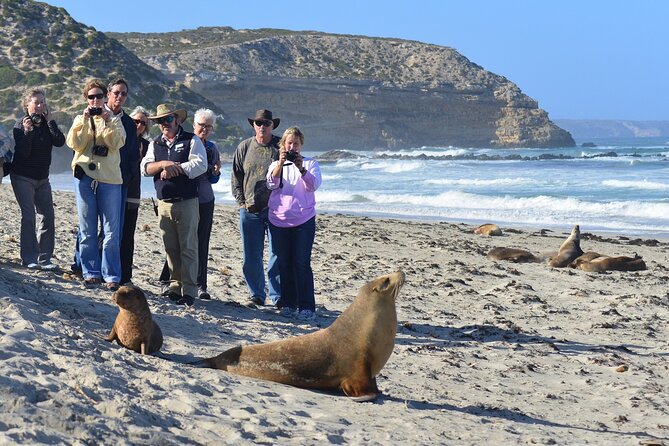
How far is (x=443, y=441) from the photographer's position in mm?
4656

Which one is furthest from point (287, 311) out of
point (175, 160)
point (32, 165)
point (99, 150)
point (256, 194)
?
point (32, 165)

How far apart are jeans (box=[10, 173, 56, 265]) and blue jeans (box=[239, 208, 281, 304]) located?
1.57 m

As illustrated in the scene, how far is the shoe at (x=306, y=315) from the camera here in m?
7.74

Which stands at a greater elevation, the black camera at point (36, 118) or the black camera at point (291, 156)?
the black camera at point (36, 118)

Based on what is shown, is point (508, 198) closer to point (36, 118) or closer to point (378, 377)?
point (36, 118)

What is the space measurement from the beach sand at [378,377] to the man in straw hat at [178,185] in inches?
12.7

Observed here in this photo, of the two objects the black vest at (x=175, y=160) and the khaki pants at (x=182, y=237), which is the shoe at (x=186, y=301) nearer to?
the khaki pants at (x=182, y=237)

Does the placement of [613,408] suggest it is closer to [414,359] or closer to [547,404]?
[547,404]

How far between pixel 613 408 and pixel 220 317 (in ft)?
9.52

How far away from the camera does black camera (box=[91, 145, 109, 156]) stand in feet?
23.6

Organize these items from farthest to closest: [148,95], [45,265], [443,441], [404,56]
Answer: [404,56] → [148,95] → [45,265] → [443,441]

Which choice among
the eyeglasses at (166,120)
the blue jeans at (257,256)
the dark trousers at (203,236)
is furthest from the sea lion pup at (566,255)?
the eyeglasses at (166,120)

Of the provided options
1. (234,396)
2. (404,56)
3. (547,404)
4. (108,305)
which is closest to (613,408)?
(547,404)

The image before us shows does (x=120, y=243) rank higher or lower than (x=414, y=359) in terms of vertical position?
higher
